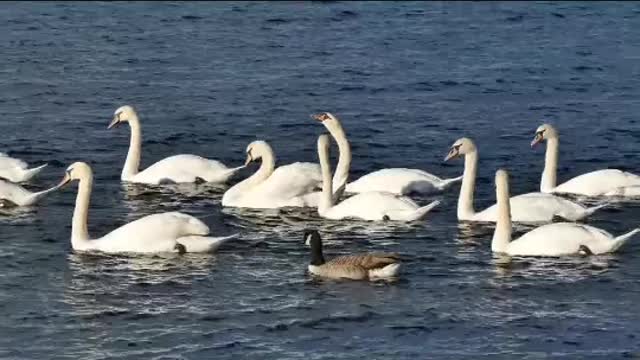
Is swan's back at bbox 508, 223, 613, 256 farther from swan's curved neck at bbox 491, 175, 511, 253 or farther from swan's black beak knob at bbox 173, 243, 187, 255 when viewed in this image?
swan's black beak knob at bbox 173, 243, 187, 255

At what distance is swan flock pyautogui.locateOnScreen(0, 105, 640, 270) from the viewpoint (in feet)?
73.6

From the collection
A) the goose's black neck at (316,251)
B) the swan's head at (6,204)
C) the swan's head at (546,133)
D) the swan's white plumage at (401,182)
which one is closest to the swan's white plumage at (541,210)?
the swan's white plumage at (401,182)

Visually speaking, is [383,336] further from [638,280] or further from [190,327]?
[638,280]

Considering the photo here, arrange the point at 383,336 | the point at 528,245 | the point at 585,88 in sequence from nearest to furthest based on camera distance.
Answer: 1. the point at 383,336
2. the point at 528,245
3. the point at 585,88

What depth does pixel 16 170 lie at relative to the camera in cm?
2720

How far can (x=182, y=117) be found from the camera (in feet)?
107

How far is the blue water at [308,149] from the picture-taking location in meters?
19.5

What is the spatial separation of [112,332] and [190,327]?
83cm

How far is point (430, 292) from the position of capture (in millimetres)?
20875

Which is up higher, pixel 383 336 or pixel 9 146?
pixel 9 146

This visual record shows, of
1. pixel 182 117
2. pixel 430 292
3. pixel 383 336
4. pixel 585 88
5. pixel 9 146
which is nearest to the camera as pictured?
pixel 383 336

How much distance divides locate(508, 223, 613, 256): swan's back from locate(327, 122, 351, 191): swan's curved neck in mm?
5026

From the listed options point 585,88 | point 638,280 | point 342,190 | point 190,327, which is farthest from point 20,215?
point 585,88

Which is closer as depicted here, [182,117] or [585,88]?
[182,117]
